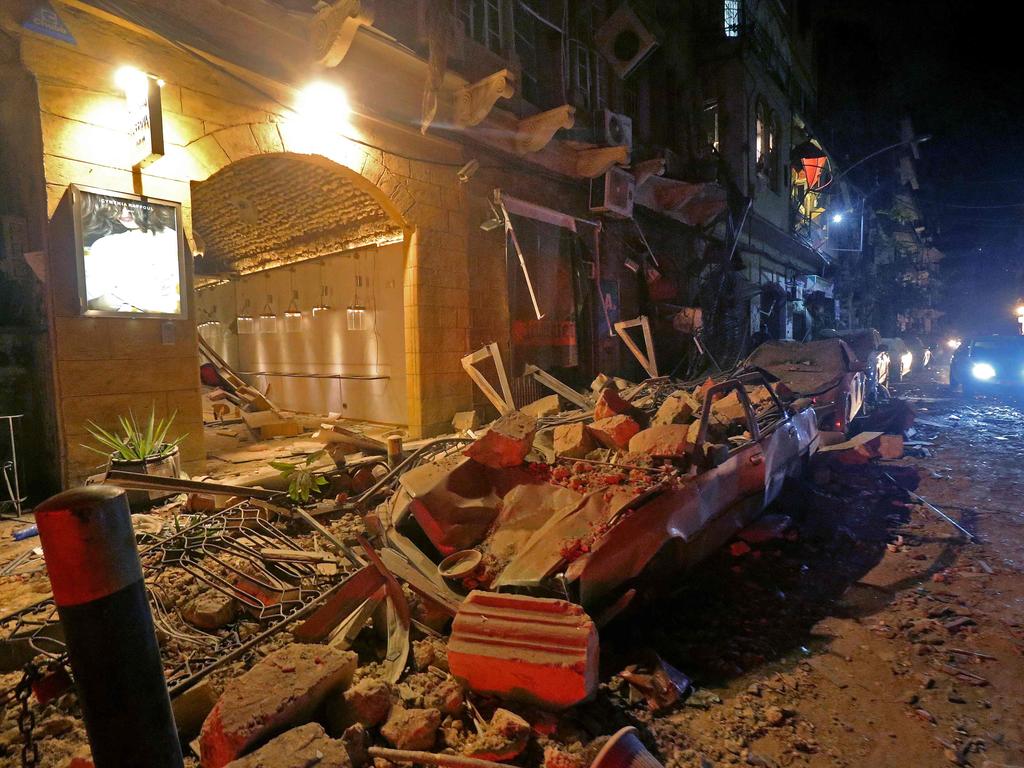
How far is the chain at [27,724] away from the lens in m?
2.32

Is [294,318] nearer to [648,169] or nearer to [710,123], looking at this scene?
[648,169]

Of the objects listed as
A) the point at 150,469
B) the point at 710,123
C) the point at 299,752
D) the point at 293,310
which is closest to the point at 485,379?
the point at 150,469

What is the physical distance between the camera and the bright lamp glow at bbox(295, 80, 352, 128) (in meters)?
6.68

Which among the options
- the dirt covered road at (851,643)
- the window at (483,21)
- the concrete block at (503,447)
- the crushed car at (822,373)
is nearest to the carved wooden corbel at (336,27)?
the window at (483,21)

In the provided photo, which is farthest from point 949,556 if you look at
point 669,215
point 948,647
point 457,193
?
point 669,215

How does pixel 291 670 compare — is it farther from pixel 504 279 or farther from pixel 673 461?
pixel 504 279

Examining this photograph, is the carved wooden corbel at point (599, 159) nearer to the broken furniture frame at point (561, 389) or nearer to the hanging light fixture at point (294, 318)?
the broken furniture frame at point (561, 389)

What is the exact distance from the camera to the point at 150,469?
4.93m

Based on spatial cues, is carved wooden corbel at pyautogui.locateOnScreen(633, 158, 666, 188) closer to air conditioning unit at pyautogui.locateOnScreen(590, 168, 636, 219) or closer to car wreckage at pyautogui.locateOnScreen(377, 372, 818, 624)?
air conditioning unit at pyautogui.locateOnScreen(590, 168, 636, 219)

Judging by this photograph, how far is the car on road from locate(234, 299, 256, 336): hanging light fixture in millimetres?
22710

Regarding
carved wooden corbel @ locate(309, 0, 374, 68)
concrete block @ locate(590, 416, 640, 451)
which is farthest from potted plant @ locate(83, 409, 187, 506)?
carved wooden corbel @ locate(309, 0, 374, 68)

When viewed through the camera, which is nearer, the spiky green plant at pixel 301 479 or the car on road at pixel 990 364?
the spiky green plant at pixel 301 479

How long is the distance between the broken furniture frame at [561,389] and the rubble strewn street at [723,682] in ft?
12.6

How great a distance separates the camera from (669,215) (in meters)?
13.7
